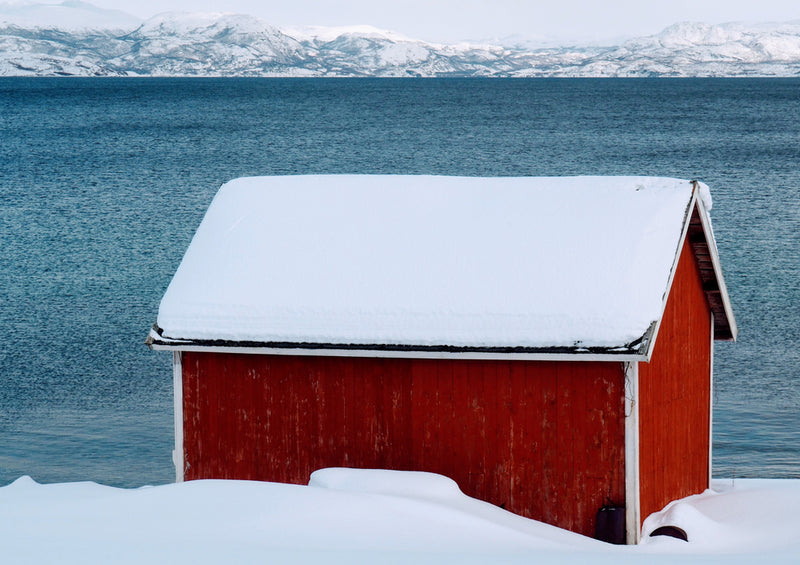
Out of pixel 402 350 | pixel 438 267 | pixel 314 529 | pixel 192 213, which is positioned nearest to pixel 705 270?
pixel 438 267

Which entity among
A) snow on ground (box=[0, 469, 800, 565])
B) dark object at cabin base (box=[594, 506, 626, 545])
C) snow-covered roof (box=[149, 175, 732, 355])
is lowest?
dark object at cabin base (box=[594, 506, 626, 545])

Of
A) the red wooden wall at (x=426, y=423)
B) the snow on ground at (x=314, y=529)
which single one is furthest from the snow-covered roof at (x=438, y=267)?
the snow on ground at (x=314, y=529)

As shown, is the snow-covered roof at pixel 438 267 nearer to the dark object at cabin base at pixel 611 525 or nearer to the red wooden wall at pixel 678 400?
the red wooden wall at pixel 678 400

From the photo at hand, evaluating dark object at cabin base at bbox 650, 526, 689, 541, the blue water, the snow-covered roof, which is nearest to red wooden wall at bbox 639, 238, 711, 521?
dark object at cabin base at bbox 650, 526, 689, 541

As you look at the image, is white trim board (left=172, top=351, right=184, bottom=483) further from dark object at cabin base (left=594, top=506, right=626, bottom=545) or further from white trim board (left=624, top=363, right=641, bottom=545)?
white trim board (left=624, top=363, right=641, bottom=545)

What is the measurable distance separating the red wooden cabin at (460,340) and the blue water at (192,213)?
8456mm

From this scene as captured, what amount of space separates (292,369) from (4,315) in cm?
2375

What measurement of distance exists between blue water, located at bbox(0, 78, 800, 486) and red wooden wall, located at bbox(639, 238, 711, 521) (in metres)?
6.25

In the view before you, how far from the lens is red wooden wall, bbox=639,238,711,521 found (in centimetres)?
1223

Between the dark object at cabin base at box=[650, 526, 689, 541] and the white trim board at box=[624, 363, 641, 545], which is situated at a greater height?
the white trim board at box=[624, 363, 641, 545]

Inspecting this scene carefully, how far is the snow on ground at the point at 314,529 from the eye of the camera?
9344mm

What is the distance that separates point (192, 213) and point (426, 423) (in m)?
42.6

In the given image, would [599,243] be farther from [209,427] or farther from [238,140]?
[238,140]

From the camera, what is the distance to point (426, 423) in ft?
39.6
